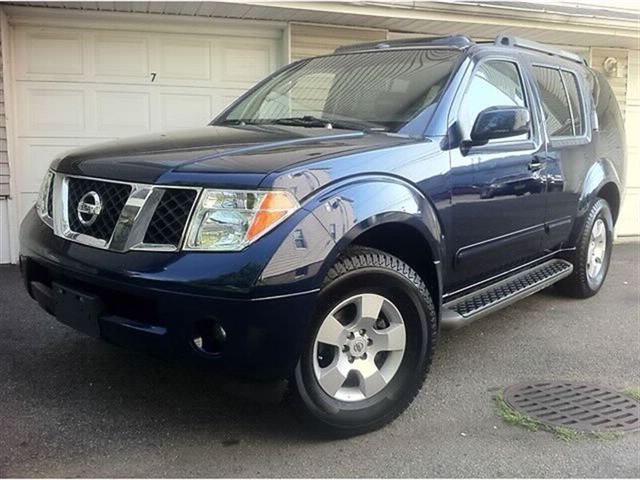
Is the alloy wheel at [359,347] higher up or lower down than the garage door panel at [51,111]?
lower down

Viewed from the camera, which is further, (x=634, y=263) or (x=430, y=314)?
(x=634, y=263)

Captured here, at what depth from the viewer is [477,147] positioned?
150 inches

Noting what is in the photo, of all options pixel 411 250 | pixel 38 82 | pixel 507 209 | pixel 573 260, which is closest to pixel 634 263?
pixel 573 260

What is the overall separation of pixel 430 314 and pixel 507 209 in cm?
113

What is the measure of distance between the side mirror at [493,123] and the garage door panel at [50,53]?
15.0 feet

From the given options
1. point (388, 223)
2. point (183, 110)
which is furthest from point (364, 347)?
point (183, 110)

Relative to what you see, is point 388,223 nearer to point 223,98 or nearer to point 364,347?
point 364,347

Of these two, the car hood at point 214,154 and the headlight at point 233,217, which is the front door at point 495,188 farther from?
the headlight at point 233,217

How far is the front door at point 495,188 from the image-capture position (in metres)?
3.74

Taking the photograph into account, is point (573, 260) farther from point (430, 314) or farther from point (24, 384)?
point (24, 384)

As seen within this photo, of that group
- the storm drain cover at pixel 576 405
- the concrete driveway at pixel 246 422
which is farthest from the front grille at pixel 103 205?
the storm drain cover at pixel 576 405

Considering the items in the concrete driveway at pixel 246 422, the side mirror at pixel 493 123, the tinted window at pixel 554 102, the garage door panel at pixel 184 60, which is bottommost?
the concrete driveway at pixel 246 422

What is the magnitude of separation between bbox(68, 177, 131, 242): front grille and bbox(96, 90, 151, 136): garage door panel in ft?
12.9

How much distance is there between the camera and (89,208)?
3076mm
